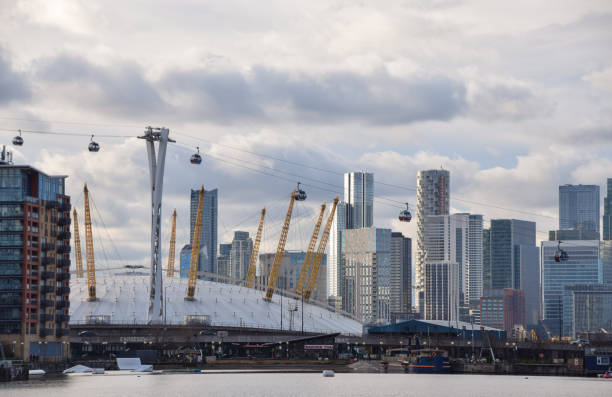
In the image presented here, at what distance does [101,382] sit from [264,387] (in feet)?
102

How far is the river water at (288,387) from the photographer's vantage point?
509ft

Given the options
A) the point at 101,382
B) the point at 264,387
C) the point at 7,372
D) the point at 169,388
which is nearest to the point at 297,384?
the point at 264,387

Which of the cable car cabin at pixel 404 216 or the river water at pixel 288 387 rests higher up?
the cable car cabin at pixel 404 216

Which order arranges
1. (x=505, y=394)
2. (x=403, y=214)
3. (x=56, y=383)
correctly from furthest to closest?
1. (x=403, y=214)
2. (x=56, y=383)
3. (x=505, y=394)

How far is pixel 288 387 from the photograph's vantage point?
16875cm

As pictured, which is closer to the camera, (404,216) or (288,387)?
(288,387)

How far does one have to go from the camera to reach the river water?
509 ft

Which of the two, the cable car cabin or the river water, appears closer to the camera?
A: the river water

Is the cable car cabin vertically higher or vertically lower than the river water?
higher

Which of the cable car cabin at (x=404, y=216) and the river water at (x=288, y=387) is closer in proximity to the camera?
the river water at (x=288, y=387)

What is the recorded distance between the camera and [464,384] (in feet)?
602

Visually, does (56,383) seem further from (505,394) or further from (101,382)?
(505,394)

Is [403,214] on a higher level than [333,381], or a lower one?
higher

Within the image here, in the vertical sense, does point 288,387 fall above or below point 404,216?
below
